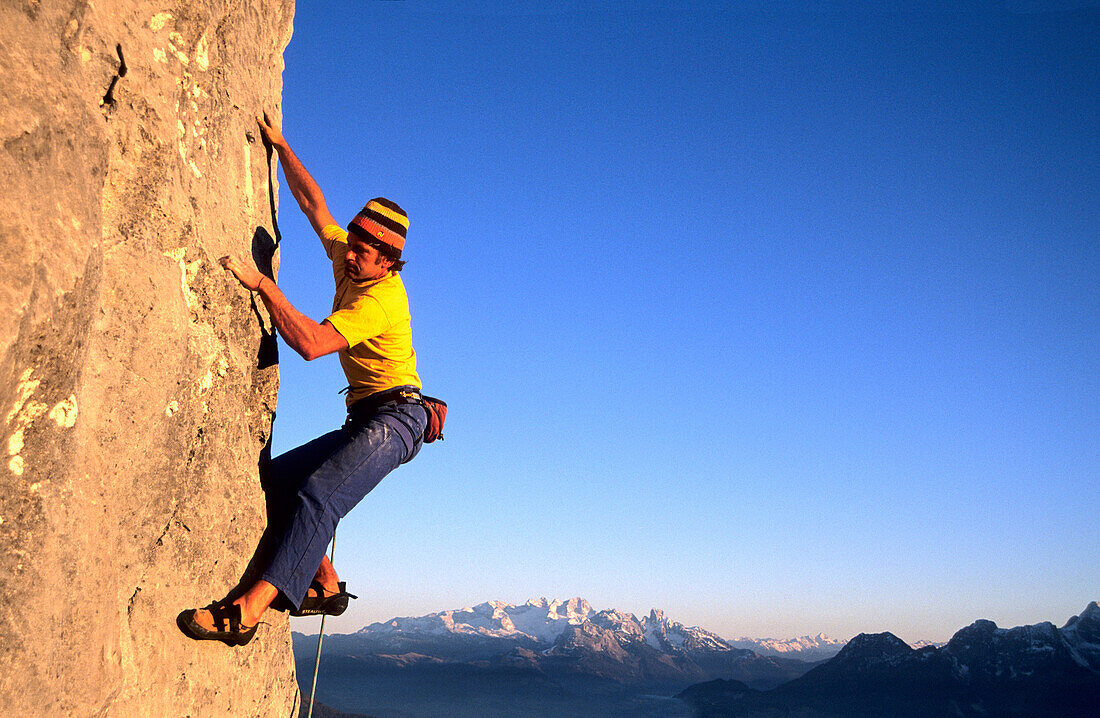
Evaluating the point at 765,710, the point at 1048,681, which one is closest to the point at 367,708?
the point at 765,710

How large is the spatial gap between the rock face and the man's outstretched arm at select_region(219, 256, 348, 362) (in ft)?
0.39

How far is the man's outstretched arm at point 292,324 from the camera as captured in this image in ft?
13.9

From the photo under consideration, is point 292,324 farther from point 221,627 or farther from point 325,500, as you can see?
point 221,627

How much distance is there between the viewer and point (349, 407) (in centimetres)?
505

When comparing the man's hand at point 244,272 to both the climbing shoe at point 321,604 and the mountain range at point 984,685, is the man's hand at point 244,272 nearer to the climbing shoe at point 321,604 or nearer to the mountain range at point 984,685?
the climbing shoe at point 321,604

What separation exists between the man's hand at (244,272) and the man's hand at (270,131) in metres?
1.18

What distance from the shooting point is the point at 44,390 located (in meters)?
2.60

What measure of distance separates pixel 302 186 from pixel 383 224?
1096mm

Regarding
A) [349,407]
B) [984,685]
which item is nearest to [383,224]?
[349,407]

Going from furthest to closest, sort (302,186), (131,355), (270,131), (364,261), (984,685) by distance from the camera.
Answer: (984,685)
(302,186)
(270,131)
(364,261)
(131,355)

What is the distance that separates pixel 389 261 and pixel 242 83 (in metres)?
1.44

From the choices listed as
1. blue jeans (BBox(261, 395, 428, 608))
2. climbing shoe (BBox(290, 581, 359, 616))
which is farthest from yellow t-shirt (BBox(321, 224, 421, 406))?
climbing shoe (BBox(290, 581, 359, 616))

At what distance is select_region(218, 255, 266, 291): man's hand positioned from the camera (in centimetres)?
416

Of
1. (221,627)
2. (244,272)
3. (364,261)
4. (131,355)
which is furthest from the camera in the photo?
(364,261)
